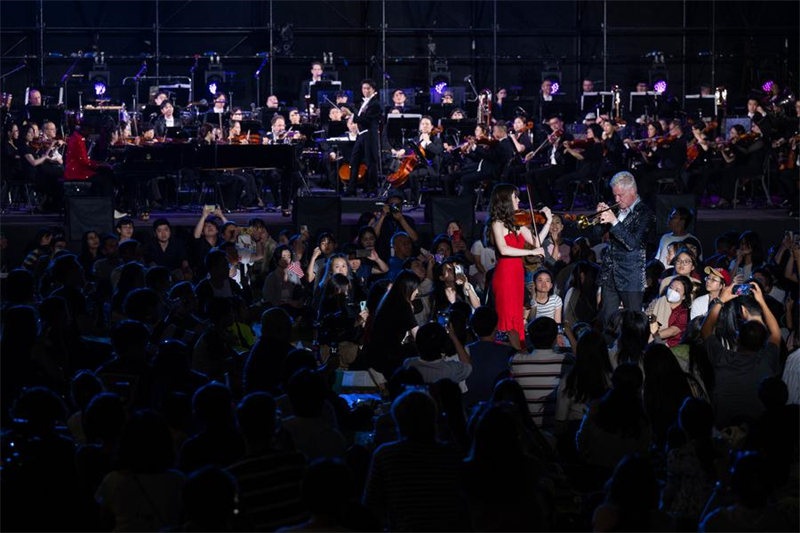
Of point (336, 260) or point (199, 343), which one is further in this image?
point (336, 260)

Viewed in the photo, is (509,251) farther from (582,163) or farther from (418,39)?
(418,39)

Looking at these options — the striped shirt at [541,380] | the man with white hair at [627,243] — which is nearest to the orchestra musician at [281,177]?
the man with white hair at [627,243]

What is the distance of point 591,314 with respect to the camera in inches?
391

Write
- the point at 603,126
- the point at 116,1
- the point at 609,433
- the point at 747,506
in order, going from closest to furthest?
the point at 747,506, the point at 609,433, the point at 603,126, the point at 116,1

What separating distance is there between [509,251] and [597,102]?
11405 millimetres

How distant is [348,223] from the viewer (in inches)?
618

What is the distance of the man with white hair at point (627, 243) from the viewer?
914 centimetres

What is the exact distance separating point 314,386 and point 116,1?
1943 cm

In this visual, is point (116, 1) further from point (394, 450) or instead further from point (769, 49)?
point (394, 450)

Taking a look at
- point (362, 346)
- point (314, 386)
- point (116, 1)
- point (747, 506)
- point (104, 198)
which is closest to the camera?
point (747, 506)

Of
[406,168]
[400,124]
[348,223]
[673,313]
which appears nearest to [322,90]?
[400,124]

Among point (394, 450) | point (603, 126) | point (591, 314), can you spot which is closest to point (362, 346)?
point (591, 314)

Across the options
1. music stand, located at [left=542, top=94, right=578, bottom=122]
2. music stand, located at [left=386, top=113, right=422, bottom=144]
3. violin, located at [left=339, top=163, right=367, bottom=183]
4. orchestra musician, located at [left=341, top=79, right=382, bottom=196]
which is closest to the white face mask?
music stand, located at [left=386, top=113, right=422, bottom=144]

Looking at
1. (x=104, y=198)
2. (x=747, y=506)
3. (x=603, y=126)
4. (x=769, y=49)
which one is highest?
(x=769, y=49)
